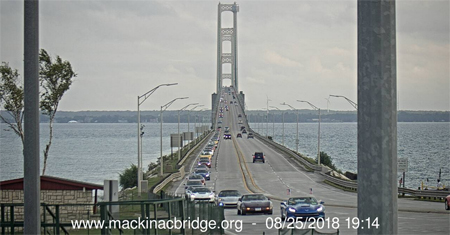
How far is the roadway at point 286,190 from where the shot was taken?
1041 inches

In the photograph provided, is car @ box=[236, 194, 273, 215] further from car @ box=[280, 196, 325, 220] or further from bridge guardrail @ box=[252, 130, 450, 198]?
bridge guardrail @ box=[252, 130, 450, 198]

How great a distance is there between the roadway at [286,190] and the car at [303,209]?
104 centimetres

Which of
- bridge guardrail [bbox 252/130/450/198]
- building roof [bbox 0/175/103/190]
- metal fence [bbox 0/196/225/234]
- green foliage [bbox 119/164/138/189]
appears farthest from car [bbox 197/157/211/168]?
metal fence [bbox 0/196/225/234]

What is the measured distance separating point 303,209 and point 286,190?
25374mm

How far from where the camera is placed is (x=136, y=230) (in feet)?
44.7

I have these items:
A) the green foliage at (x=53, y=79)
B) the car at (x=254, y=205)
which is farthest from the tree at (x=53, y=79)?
the car at (x=254, y=205)

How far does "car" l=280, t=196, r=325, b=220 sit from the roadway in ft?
3.40

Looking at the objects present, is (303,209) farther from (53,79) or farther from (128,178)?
(128,178)

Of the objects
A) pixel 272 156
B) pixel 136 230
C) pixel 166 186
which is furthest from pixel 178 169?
pixel 136 230

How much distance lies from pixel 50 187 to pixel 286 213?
9802mm

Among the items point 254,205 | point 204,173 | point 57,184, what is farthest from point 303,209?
point 204,173

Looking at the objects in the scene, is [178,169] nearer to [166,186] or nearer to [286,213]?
[166,186]

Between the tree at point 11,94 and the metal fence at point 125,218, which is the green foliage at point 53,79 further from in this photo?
the metal fence at point 125,218

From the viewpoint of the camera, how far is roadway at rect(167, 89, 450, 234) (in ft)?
86.7
